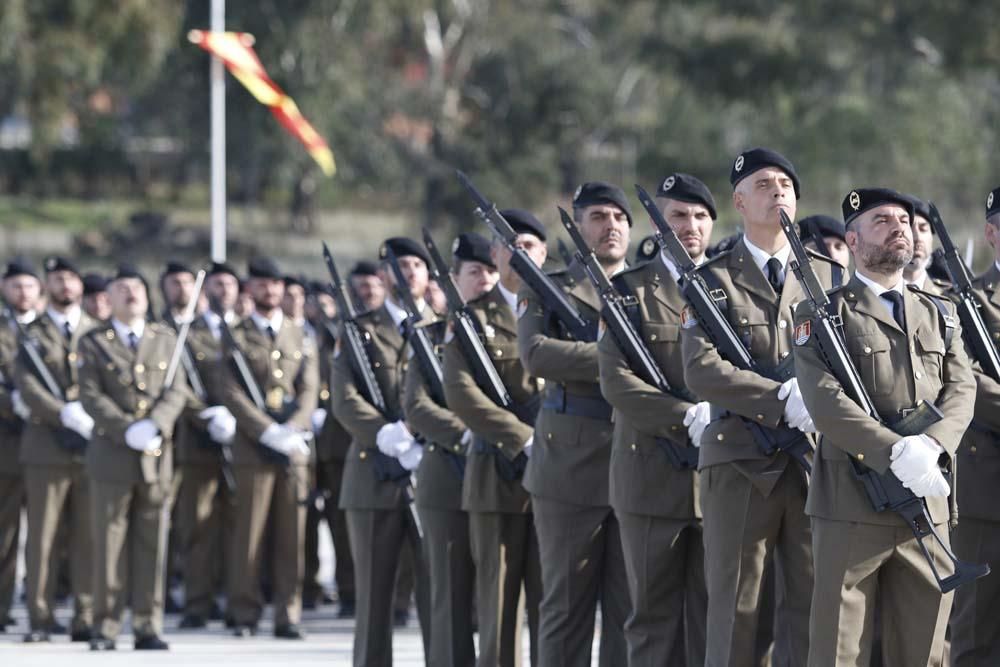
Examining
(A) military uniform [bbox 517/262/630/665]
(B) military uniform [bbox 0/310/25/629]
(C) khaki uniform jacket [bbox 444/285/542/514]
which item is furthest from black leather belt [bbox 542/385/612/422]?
(B) military uniform [bbox 0/310/25/629]

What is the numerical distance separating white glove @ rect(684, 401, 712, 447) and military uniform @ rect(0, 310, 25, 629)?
18.9 ft

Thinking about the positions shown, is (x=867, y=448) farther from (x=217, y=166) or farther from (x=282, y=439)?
(x=217, y=166)

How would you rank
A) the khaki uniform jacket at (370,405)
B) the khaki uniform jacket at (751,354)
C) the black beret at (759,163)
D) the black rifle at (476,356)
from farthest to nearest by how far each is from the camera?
the khaki uniform jacket at (370,405) → the black rifle at (476,356) → the black beret at (759,163) → the khaki uniform jacket at (751,354)

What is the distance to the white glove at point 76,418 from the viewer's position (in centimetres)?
1056

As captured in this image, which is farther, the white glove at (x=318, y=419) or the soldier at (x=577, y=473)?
the white glove at (x=318, y=419)

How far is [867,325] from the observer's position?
6000 millimetres

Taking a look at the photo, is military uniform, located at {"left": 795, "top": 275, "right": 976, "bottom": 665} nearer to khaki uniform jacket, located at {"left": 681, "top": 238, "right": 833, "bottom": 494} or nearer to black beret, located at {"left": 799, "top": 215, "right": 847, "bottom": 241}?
khaki uniform jacket, located at {"left": 681, "top": 238, "right": 833, "bottom": 494}

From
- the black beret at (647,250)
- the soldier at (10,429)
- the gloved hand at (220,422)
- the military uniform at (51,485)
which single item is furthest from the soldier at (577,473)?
the soldier at (10,429)

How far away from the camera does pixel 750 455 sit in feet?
21.1

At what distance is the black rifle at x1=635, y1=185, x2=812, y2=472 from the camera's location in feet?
21.0

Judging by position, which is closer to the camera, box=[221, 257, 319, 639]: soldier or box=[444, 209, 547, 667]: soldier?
box=[444, 209, 547, 667]: soldier

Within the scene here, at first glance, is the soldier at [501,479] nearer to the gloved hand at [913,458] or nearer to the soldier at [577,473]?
the soldier at [577,473]

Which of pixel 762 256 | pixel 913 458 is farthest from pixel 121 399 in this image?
pixel 913 458

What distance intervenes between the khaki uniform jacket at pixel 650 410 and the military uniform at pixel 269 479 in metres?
4.17
